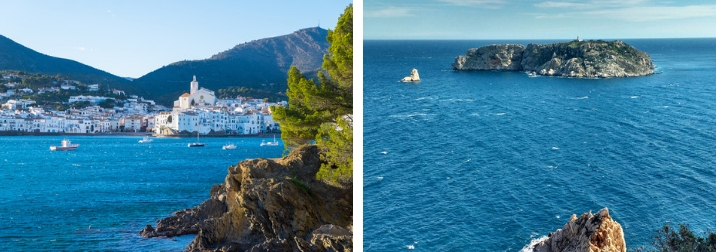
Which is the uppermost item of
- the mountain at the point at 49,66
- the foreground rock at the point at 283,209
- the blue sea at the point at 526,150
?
the mountain at the point at 49,66

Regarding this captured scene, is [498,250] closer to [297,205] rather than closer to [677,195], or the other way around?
[677,195]

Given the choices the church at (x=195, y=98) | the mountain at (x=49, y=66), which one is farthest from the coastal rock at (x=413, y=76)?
the mountain at (x=49, y=66)

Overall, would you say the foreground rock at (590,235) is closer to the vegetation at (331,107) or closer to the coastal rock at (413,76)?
the coastal rock at (413,76)

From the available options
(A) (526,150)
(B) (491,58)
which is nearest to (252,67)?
(B) (491,58)

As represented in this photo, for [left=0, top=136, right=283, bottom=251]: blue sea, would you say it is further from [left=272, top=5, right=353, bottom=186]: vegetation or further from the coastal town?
[left=272, top=5, right=353, bottom=186]: vegetation

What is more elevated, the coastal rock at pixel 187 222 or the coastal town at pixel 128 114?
the coastal town at pixel 128 114

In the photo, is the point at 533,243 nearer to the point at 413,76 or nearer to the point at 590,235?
the point at 590,235

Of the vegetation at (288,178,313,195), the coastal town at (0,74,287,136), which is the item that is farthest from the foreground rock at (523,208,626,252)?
the coastal town at (0,74,287,136)
